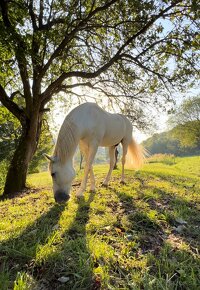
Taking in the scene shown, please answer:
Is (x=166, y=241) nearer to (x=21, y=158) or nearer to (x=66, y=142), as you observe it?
(x=66, y=142)

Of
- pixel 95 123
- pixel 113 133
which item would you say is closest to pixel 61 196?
pixel 95 123

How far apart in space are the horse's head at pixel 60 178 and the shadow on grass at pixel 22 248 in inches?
46.1

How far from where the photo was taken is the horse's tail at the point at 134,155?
1067 cm

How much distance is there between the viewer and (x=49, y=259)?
302 cm

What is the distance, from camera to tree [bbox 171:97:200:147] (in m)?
49.7

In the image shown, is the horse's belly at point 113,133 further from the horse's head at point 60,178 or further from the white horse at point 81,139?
the horse's head at point 60,178

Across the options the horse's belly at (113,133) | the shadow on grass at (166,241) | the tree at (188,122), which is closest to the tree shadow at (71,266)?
the shadow on grass at (166,241)

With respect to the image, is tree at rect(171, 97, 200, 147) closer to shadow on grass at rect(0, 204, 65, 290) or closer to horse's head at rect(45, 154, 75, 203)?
horse's head at rect(45, 154, 75, 203)

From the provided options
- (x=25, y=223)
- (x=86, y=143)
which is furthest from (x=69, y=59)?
(x=25, y=223)

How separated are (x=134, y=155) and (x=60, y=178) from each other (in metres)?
5.39

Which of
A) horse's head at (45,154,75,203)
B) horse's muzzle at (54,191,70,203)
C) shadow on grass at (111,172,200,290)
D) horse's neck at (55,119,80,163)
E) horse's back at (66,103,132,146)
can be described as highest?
horse's back at (66,103,132,146)

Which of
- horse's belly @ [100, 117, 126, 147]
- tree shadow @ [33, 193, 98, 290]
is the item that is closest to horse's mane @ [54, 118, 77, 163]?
horse's belly @ [100, 117, 126, 147]

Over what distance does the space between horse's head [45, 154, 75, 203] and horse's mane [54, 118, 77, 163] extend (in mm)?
162

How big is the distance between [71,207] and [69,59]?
7814 mm
